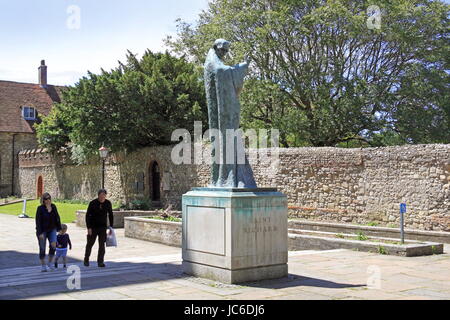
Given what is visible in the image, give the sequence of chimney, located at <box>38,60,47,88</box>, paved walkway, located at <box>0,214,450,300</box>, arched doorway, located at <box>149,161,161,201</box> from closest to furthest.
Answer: paved walkway, located at <box>0,214,450,300</box>
arched doorway, located at <box>149,161,161,201</box>
chimney, located at <box>38,60,47,88</box>

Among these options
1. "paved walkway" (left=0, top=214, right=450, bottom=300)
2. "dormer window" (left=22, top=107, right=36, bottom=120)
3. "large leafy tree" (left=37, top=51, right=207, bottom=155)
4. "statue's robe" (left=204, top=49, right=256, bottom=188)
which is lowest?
"paved walkway" (left=0, top=214, right=450, bottom=300)

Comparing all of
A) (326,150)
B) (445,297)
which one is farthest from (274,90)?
(445,297)

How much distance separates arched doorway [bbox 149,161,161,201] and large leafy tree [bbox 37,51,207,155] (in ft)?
5.40

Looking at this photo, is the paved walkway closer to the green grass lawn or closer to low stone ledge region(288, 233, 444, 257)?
low stone ledge region(288, 233, 444, 257)

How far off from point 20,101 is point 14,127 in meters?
3.36

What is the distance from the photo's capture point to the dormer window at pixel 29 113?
1768 inches

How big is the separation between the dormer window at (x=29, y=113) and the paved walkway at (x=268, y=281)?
36030 mm

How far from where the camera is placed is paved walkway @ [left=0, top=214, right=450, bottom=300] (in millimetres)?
6797

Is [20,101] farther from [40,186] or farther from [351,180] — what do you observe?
[351,180]

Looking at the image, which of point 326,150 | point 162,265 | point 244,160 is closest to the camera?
point 244,160

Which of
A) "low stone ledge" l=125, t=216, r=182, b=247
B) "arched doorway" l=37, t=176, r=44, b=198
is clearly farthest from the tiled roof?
"low stone ledge" l=125, t=216, r=182, b=247
